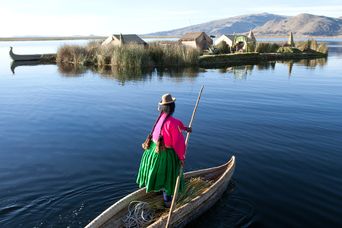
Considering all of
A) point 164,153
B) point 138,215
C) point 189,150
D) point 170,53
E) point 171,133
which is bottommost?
point 189,150

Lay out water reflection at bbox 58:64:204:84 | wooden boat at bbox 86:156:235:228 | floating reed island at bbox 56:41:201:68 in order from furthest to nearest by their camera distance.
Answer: floating reed island at bbox 56:41:201:68
water reflection at bbox 58:64:204:84
wooden boat at bbox 86:156:235:228

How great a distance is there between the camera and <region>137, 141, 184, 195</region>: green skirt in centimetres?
666

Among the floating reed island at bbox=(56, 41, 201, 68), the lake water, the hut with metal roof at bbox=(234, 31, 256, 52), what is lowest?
the lake water

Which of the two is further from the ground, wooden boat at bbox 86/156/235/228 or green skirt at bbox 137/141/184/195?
green skirt at bbox 137/141/184/195

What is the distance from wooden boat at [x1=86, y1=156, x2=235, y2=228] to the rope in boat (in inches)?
3.5

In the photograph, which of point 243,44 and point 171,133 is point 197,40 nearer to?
point 243,44

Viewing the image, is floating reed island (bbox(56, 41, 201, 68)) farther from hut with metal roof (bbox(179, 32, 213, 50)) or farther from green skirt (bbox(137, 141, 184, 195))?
green skirt (bbox(137, 141, 184, 195))

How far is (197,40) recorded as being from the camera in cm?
4650

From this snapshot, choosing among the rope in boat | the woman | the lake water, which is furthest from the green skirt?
the lake water

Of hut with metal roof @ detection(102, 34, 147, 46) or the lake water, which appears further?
hut with metal roof @ detection(102, 34, 147, 46)

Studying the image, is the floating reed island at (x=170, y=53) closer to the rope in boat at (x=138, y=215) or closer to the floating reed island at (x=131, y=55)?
the floating reed island at (x=131, y=55)

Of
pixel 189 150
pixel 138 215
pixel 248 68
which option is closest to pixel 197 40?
pixel 248 68

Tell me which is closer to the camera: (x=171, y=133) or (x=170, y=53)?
(x=171, y=133)

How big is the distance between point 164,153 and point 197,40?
4126cm
